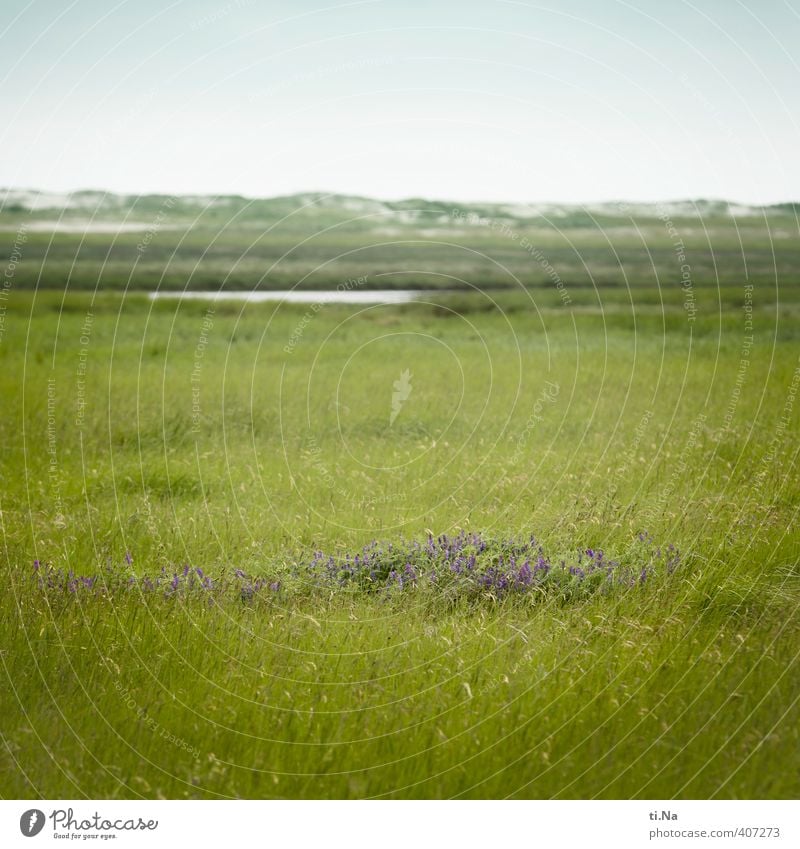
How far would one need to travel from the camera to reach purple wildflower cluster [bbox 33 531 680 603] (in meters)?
6.12

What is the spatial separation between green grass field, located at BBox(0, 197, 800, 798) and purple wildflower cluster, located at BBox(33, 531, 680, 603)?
82mm

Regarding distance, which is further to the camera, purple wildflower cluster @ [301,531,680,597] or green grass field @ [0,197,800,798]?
purple wildflower cluster @ [301,531,680,597]

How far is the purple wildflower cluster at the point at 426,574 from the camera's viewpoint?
6.12 meters

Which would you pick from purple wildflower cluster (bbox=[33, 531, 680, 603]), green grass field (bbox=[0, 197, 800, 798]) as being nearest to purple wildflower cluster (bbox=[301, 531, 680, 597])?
purple wildflower cluster (bbox=[33, 531, 680, 603])

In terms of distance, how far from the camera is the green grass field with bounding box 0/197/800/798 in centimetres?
458

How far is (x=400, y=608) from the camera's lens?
19.7 ft

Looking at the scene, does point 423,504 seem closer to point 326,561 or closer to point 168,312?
point 326,561

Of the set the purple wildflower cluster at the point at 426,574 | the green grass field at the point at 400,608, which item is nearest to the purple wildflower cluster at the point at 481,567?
the purple wildflower cluster at the point at 426,574

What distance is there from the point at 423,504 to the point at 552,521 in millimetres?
1312

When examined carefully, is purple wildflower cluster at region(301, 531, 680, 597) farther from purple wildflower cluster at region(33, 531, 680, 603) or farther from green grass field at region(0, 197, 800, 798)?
green grass field at region(0, 197, 800, 798)

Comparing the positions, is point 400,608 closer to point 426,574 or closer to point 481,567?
point 426,574

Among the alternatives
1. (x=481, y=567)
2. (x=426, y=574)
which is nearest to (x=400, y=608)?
(x=426, y=574)

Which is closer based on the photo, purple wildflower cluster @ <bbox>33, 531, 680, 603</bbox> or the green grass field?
the green grass field

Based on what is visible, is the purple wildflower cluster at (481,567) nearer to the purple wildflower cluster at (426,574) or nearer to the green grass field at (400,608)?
the purple wildflower cluster at (426,574)
